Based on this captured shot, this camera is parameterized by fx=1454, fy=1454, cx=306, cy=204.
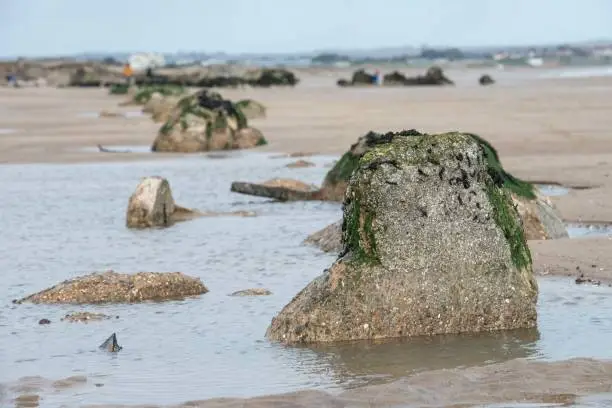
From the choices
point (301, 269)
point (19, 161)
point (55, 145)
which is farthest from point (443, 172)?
point (55, 145)

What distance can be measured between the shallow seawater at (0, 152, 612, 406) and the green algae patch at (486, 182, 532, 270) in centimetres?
49

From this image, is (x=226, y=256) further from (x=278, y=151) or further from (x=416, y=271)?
(x=278, y=151)

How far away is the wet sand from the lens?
26.5 feet

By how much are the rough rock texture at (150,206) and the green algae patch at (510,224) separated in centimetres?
680

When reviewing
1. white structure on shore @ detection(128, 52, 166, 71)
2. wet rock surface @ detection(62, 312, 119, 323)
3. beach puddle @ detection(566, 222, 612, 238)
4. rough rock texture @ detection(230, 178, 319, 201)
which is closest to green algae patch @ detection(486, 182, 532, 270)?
wet rock surface @ detection(62, 312, 119, 323)

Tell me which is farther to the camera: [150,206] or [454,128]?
[454,128]

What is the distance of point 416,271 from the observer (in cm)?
958

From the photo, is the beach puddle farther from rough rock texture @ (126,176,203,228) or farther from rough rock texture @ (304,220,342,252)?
rough rock texture @ (126,176,203,228)

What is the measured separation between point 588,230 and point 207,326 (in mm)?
5490

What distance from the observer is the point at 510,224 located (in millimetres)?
10062

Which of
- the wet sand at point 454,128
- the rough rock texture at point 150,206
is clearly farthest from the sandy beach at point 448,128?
the rough rock texture at point 150,206

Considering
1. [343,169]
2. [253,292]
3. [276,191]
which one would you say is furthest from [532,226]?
[276,191]

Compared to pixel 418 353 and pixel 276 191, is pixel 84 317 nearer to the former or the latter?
pixel 418 353

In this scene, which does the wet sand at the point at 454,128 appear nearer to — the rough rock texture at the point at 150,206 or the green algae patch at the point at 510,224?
the green algae patch at the point at 510,224
